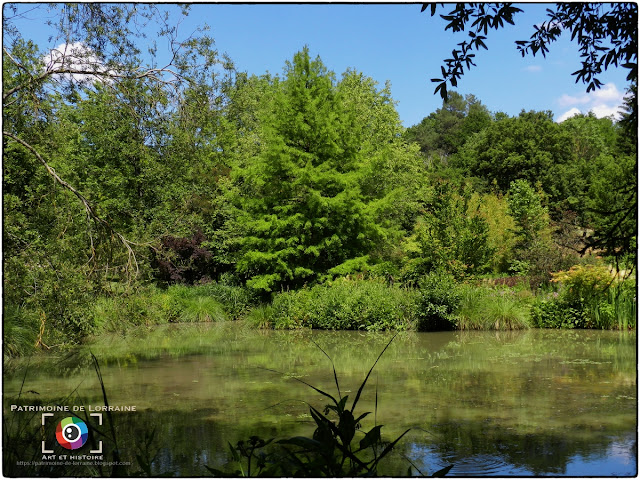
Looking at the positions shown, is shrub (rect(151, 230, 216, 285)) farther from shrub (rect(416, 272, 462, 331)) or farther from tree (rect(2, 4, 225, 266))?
tree (rect(2, 4, 225, 266))

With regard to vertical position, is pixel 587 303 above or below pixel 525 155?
below

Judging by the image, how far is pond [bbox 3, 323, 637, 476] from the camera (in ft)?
17.7

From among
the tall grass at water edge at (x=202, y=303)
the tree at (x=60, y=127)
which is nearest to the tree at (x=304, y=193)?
the tall grass at water edge at (x=202, y=303)

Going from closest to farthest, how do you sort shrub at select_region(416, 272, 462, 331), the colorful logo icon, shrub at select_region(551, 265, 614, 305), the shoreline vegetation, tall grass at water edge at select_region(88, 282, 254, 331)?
the colorful logo icon → the shoreline vegetation → shrub at select_region(551, 265, 614, 305) → shrub at select_region(416, 272, 462, 331) → tall grass at water edge at select_region(88, 282, 254, 331)

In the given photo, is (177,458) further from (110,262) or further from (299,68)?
(299,68)

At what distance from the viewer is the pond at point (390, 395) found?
17.7 ft

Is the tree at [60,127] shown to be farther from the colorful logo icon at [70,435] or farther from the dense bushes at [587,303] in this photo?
the dense bushes at [587,303]

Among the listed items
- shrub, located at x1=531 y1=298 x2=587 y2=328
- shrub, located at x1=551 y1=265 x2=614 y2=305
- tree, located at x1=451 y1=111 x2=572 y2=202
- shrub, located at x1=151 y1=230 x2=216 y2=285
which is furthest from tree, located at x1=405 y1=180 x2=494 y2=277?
tree, located at x1=451 y1=111 x2=572 y2=202

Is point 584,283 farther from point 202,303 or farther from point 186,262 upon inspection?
point 186,262

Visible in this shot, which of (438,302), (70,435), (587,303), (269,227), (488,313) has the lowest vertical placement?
(70,435)

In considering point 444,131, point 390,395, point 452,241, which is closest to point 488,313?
point 452,241

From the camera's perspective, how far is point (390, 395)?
806cm

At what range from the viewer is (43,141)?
287 inches

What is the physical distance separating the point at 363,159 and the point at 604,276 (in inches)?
341
